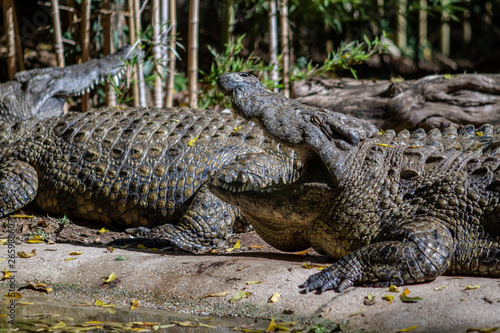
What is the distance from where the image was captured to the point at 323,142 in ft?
11.1

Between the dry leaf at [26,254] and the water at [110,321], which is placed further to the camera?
the dry leaf at [26,254]

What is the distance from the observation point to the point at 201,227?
459cm

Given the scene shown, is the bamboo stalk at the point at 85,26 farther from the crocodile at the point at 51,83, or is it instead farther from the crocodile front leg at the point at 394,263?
the crocodile front leg at the point at 394,263

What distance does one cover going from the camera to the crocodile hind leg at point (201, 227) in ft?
14.9

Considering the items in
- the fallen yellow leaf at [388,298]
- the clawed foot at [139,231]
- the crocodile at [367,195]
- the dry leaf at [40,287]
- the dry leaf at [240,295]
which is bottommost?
the clawed foot at [139,231]

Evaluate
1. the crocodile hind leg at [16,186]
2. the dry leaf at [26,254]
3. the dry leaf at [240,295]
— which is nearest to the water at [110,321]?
the dry leaf at [240,295]

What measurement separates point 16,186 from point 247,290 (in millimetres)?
3263

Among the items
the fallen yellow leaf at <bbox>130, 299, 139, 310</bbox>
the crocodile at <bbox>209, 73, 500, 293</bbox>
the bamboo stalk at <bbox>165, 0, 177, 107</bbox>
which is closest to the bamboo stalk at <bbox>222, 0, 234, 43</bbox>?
the bamboo stalk at <bbox>165, 0, 177, 107</bbox>

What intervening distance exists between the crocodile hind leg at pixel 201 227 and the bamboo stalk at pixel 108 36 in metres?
2.77

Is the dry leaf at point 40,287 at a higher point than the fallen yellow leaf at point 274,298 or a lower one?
lower

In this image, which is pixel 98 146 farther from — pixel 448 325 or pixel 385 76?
pixel 385 76

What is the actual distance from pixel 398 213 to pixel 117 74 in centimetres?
440

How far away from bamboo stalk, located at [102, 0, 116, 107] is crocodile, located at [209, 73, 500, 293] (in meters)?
3.89

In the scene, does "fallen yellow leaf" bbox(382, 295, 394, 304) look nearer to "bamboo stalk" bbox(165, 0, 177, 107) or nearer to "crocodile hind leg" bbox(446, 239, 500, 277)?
"crocodile hind leg" bbox(446, 239, 500, 277)
